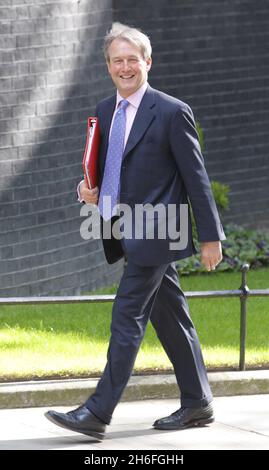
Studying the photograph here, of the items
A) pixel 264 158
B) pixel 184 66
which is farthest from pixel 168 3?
pixel 264 158

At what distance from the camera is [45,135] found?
1152 cm

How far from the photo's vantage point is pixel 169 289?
24.2ft

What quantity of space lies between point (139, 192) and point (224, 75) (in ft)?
25.9

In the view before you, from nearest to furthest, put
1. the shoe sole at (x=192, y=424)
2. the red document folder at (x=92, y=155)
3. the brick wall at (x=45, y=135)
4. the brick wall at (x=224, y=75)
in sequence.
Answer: the red document folder at (x=92, y=155), the shoe sole at (x=192, y=424), the brick wall at (x=45, y=135), the brick wall at (x=224, y=75)

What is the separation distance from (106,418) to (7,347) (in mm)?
2298

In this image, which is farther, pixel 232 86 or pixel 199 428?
pixel 232 86

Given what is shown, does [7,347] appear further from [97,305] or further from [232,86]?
[232,86]

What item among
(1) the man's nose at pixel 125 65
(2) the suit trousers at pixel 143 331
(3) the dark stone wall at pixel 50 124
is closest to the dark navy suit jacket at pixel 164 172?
(2) the suit trousers at pixel 143 331

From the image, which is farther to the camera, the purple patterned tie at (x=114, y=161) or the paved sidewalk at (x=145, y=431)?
the purple patterned tie at (x=114, y=161)

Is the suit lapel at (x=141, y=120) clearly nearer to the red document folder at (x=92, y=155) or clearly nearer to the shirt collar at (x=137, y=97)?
the shirt collar at (x=137, y=97)

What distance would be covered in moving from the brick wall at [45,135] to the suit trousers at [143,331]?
3.99 m

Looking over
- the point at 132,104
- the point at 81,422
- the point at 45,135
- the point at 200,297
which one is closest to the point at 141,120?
the point at 132,104

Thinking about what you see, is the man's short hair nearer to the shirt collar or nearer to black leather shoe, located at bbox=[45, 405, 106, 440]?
the shirt collar

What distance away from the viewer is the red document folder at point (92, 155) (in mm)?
7328
